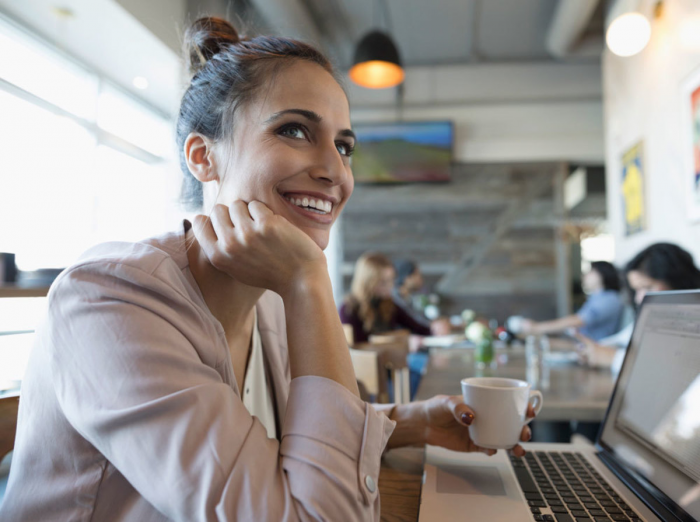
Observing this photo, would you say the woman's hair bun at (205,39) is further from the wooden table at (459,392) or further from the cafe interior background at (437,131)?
the wooden table at (459,392)

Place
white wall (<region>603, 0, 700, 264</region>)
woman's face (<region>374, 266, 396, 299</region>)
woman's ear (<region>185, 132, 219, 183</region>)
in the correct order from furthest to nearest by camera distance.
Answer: woman's face (<region>374, 266, 396, 299</region>), white wall (<region>603, 0, 700, 264</region>), woman's ear (<region>185, 132, 219, 183</region>)

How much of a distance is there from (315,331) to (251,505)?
0.24 metres

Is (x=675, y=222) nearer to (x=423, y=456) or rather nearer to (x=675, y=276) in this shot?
(x=675, y=276)

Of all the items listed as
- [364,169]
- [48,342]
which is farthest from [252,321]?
[364,169]

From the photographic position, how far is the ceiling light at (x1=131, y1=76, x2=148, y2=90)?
13.3ft

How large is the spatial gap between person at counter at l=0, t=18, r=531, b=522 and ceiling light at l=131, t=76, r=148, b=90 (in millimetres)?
3542

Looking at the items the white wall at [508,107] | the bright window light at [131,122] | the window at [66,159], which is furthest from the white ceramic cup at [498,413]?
the white wall at [508,107]

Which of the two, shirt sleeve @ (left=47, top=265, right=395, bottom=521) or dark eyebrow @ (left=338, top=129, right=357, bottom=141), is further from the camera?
dark eyebrow @ (left=338, top=129, right=357, bottom=141)

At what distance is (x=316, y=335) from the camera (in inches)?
27.6

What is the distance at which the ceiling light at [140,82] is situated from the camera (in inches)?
160

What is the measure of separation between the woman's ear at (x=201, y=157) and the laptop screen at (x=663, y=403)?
82 centimetres

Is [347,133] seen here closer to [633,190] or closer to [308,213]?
[308,213]

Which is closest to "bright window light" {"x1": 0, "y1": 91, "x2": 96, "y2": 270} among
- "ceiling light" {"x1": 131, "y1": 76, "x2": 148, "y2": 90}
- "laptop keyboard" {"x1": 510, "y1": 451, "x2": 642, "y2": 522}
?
"ceiling light" {"x1": 131, "y1": 76, "x2": 148, "y2": 90}

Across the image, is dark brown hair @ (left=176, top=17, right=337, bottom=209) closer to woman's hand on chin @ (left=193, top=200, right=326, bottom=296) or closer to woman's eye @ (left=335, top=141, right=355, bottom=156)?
woman's eye @ (left=335, top=141, right=355, bottom=156)
